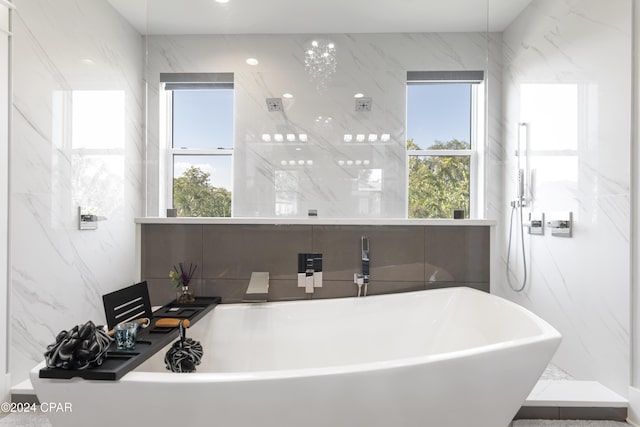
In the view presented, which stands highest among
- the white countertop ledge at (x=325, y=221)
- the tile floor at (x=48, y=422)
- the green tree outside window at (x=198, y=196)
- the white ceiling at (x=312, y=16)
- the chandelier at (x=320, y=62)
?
the white ceiling at (x=312, y=16)

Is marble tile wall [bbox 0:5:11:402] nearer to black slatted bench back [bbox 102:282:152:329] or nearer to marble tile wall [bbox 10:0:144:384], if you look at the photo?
marble tile wall [bbox 10:0:144:384]

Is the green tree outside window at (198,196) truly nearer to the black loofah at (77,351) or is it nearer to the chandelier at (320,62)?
the chandelier at (320,62)

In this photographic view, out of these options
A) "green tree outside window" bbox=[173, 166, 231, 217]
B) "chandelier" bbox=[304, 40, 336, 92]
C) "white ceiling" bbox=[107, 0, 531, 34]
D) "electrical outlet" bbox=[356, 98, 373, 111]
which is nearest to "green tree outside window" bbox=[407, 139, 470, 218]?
"electrical outlet" bbox=[356, 98, 373, 111]

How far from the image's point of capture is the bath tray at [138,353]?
114 centimetres

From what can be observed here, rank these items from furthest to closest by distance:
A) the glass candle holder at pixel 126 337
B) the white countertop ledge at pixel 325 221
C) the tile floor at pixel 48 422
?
the white countertop ledge at pixel 325 221, the tile floor at pixel 48 422, the glass candle holder at pixel 126 337

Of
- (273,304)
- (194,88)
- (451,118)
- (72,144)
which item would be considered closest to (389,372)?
(273,304)

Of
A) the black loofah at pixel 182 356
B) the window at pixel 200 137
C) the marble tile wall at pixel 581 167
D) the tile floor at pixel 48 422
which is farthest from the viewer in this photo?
the window at pixel 200 137

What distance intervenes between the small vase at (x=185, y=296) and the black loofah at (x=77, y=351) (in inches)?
31.6

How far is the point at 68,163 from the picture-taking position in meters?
2.48

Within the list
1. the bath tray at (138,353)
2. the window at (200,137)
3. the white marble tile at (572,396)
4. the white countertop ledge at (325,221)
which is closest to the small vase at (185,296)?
the bath tray at (138,353)

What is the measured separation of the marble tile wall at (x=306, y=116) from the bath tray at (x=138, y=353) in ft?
2.12

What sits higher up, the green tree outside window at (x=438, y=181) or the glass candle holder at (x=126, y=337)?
the green tree outside window at (x=438, y=181)

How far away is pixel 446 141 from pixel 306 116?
0.83m

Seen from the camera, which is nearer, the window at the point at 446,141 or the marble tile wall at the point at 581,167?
the marble tile wall at the point at 581,167
